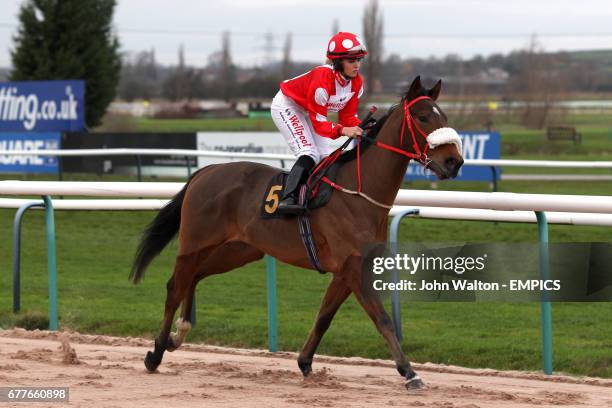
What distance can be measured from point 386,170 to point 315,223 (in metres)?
0.46

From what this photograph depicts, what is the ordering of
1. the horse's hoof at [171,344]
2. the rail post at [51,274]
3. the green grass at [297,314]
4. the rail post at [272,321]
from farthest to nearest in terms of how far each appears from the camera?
the rail post at [51,274] < the rail post at [272,321] < the green grass at [297,314] < the horse's hoof at [171,344]

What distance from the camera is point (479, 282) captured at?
5449mm

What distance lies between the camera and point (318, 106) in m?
5.57

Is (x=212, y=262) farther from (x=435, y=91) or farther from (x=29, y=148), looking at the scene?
(x=29, y=148)

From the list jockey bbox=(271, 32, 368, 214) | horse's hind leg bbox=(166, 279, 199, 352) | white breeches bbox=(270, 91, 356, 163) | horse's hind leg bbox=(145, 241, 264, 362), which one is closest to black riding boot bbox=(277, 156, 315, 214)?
jockey bbox=(271, 32, 368, 214)

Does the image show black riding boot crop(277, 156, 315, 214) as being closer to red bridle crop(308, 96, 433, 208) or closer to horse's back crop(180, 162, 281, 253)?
red bridle crop(308, 96, 433, 208)

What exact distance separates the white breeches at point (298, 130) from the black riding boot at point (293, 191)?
170 millimetres

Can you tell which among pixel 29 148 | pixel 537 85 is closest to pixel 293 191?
pixel 29 148

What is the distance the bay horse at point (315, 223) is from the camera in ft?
17.0

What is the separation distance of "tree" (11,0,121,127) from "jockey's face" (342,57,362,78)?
25.9 meters

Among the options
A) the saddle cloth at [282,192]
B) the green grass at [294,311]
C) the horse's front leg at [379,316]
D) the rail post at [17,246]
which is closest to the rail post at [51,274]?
the rail post at [17,246]

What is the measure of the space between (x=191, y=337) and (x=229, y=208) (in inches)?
55.9

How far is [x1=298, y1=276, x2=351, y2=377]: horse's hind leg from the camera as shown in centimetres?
556

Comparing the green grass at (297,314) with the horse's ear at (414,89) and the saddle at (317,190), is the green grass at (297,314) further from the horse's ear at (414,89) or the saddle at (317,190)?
the horse's ear at (414,89)
